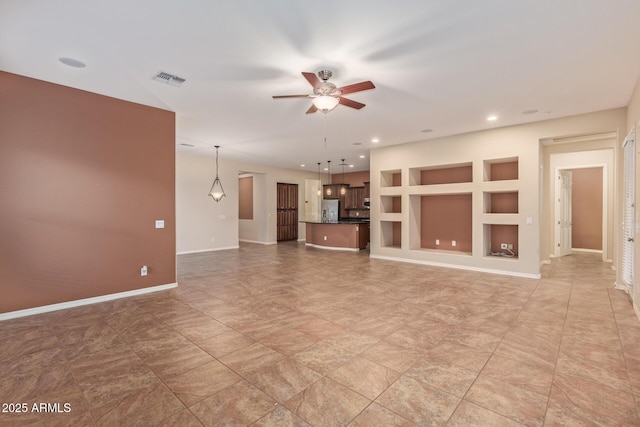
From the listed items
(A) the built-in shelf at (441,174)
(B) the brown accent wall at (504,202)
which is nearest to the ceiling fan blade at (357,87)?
(A) the built-in shelf at (441,174)

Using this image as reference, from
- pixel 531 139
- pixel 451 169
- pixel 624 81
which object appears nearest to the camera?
pixel 624 81

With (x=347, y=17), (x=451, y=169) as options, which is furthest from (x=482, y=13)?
(x=451, y=169)

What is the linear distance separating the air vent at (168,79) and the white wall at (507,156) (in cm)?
510

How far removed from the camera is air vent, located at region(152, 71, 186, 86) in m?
3.51

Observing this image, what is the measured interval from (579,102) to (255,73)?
186 inches

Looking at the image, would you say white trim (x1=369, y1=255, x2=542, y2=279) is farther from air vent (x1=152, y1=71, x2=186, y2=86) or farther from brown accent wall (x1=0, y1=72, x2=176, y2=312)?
air vent (x1=152, y1=71, x2=186, y2=86)

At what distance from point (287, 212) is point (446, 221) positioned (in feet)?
20.6

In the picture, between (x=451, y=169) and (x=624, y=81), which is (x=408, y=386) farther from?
(x=451, y=169)

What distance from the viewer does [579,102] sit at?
4.36 m

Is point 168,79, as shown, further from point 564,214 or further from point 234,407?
point 564,214

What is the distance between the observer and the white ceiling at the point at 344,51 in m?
2.37

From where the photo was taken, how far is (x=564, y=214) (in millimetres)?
7902

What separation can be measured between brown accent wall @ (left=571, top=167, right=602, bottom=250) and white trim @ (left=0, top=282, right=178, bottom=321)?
1064 centimetres

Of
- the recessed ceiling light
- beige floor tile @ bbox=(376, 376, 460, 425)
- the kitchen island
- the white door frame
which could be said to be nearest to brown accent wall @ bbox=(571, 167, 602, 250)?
the white door frame
